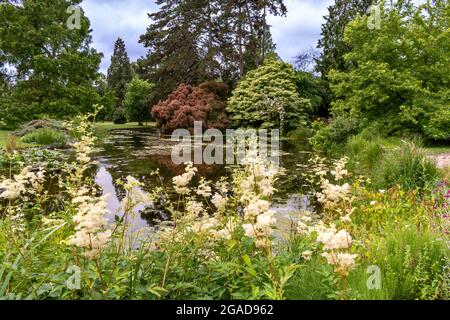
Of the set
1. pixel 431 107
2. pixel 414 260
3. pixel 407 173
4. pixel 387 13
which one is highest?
pixel 387 13

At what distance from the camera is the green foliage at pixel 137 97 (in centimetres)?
2938

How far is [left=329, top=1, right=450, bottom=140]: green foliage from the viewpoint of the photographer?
1136 cm

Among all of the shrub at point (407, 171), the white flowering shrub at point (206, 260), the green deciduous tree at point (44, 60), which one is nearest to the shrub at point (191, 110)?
the green deciduous tree at point (44, 60)

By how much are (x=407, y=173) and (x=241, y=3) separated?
21.3 m

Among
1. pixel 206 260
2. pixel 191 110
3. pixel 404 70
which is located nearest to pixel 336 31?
pixel 191 110

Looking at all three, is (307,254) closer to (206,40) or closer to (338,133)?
(338,133)

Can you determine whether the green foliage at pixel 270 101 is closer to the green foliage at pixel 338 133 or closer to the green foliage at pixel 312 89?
the green foliage at pixel 312 89

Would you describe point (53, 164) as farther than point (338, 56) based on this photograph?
No

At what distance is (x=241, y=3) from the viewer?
2420 centimetres

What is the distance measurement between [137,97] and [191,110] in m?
11.3

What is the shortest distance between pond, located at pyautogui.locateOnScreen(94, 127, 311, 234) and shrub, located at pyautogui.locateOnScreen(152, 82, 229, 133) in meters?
6.38

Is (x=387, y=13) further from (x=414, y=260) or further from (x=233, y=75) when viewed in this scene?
(x=233, y=75)

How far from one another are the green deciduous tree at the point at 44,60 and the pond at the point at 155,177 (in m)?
6.70
